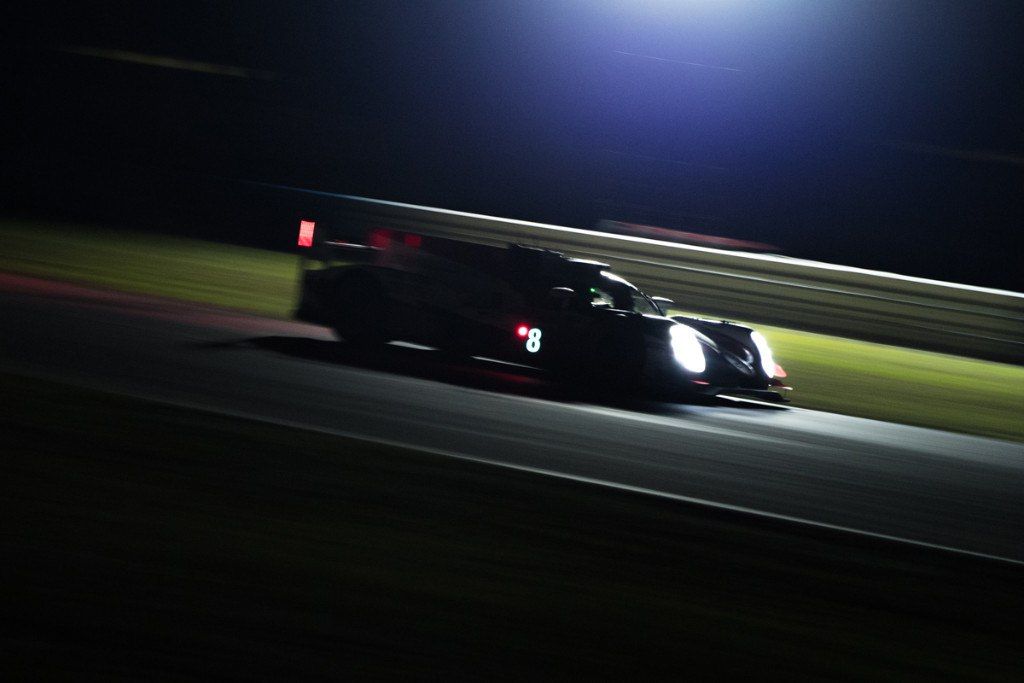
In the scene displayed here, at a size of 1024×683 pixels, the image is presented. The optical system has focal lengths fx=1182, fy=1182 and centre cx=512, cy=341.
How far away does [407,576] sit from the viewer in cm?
427

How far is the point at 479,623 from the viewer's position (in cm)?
388

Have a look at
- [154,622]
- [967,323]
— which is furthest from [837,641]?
[967,323]

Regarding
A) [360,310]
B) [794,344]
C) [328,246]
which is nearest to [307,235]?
[328,246]

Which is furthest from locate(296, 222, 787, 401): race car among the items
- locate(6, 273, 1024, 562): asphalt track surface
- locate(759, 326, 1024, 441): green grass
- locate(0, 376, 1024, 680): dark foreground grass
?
locate(0, 376, 1024, 680): dark foreground grass

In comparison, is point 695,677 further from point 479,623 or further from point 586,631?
point 479,623

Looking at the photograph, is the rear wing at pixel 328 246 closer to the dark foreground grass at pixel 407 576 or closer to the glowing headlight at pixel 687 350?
the glowing headlight at pixel 687 350

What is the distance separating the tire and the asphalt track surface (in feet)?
0.67

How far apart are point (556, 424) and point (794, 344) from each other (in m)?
6.85

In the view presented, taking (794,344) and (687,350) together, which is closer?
(687,350)

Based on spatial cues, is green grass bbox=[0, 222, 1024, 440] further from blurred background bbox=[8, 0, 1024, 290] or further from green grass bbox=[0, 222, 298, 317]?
blurred background bbox=[8, 0, 1024, 290]

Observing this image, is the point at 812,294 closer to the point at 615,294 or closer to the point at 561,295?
the point at 615,294

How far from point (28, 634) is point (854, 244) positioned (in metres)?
19.2

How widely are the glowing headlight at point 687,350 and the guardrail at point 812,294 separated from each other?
19.2 feet

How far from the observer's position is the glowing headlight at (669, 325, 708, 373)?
8.96 m
